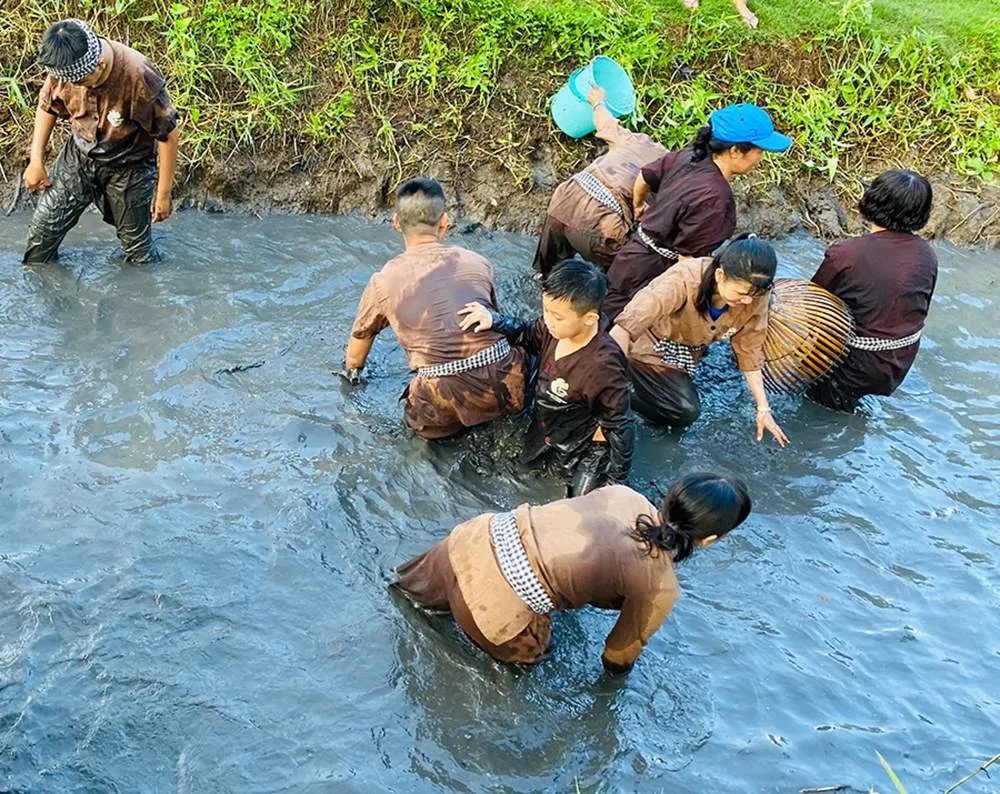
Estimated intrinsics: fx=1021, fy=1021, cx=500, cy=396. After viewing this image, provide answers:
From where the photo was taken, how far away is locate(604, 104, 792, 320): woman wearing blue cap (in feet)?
19.6

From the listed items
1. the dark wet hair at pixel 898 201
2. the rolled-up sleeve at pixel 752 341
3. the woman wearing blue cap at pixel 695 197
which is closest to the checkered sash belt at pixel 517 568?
the rolled-up sleeve at pixel 752 341

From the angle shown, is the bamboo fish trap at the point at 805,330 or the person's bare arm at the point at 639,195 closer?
the bamboo fish trap at the point at 805,330

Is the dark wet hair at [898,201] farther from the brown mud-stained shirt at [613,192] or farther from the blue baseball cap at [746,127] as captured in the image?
the brown mud-stained shirt at [613,192]

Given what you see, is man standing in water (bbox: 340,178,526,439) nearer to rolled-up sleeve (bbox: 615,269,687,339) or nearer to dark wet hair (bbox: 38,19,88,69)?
rolled-up sleeve (bbox: 615,269,687,339)

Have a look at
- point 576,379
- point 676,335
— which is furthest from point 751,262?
point 576,379

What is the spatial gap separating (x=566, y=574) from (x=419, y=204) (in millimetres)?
2334

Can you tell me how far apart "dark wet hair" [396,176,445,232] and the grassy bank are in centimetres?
278

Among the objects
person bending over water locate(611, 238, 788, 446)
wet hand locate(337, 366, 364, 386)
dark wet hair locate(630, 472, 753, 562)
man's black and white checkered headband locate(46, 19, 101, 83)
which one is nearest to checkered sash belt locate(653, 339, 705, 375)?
person bending over water locate(611, 238, 788, 446)

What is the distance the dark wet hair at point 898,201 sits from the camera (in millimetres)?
6133

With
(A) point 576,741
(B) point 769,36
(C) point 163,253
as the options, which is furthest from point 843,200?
(A) point 576,741

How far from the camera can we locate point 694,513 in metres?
3.87

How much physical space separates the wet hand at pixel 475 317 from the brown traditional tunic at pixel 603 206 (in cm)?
188

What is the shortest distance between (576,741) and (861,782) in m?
1.21

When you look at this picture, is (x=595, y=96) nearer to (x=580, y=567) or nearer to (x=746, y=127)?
(x=746, y=127)
